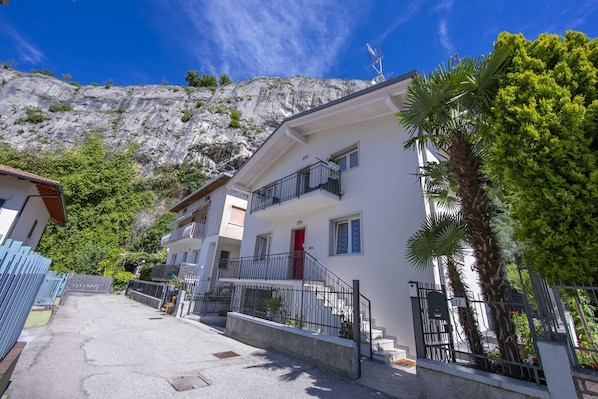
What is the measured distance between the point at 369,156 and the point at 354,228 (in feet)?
8.89

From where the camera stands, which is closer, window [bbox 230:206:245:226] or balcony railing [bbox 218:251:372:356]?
balcony railing [bbox 218:251:372:356]

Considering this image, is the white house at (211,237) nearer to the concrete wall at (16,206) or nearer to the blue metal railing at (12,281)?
the concrete wall at (16,206)

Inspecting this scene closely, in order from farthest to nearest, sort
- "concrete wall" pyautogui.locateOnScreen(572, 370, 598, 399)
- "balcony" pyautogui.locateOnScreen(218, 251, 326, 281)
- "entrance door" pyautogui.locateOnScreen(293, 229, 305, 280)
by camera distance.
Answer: "entrance door" pyautogui.locateOnScreen(293, 229, 305, 280)
"balcony" pyautogui.locateOnScreen(218, 251, 326, 281)
"concrete wall" pyautogui.locateOnScreen(572, 370, 598, 399)

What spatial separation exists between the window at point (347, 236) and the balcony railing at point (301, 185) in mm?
1110

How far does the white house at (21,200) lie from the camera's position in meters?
10.2

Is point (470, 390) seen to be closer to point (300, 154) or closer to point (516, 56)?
point (516, 56)

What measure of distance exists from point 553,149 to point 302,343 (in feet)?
18.8

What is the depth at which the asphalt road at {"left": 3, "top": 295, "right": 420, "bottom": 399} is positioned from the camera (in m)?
3.76

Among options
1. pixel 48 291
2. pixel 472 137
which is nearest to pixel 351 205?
pixel 472 137

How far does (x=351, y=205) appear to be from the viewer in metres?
8.96

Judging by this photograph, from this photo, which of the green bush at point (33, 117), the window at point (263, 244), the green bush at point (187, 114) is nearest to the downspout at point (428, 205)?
the window at point (263, 244)

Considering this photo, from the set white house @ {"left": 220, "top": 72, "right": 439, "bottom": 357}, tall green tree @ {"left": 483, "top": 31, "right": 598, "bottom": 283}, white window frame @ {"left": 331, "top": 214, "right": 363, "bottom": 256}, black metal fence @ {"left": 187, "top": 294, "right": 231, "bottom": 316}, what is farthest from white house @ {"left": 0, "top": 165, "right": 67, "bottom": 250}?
tall green tree @ {"left": 483, "top": 31, "right": 598, "bottom": 283}

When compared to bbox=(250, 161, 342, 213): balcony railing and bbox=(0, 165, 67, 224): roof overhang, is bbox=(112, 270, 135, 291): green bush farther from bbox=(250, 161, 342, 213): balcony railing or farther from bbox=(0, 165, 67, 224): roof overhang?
bbox=(250, 161, 342, 213): balcony railing

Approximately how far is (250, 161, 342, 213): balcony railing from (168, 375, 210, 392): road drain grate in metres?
6.39
